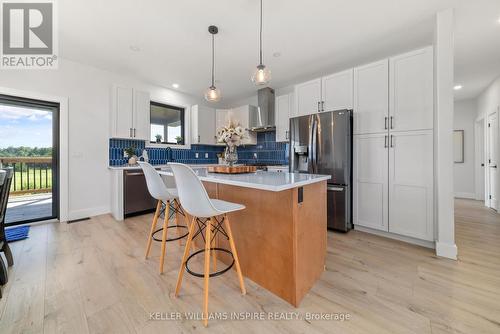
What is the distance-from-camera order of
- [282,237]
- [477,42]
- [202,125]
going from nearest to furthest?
[282,237] < [477,42] < [202,125]

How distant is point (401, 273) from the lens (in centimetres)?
184

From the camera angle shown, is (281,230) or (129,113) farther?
(129,113)

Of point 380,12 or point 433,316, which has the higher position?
point 380,12

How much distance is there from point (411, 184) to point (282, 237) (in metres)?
2.02

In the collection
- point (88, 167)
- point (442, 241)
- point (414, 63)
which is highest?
point (414, 63)

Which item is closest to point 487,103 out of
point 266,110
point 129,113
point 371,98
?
point 371,98

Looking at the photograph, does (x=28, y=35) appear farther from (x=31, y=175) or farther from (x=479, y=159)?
(x=479, y=159)

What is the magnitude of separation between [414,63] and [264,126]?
2696 millimetres

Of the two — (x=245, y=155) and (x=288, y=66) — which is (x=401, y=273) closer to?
(x=288, y=66)

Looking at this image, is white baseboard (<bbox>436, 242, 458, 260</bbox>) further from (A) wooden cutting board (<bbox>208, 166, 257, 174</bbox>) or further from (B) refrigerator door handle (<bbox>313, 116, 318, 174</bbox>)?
(A) wooden cutting board (<bbox>208, 166, 257, 174</bbox>)

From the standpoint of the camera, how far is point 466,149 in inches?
205

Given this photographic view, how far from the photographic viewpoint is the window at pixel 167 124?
4.45 meters

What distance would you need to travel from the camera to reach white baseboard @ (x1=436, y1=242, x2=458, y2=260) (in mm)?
2092

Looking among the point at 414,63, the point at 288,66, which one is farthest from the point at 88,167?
the point at 414,63
